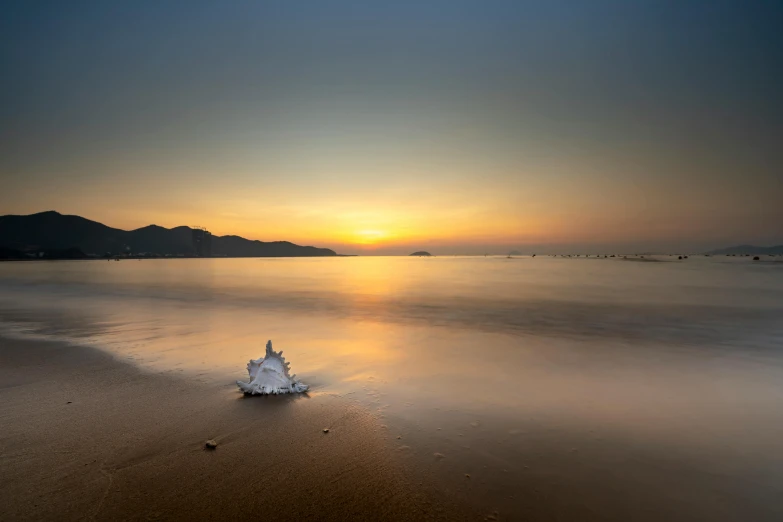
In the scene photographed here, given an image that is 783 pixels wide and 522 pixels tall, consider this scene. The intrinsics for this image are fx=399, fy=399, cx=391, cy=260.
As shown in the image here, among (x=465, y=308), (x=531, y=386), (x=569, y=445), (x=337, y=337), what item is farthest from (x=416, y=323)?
(x=569, y=445)

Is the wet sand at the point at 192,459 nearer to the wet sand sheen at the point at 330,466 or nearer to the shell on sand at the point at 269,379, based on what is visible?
the wet sand sheen at the point at 330,466

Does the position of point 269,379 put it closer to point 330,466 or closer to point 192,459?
point 192,459

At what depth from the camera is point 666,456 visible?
18.2ft

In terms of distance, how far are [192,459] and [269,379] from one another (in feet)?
9.27

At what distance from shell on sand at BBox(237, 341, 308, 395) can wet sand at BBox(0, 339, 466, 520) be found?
23 centimetres

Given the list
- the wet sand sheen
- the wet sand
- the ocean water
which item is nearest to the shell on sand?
the wet sand

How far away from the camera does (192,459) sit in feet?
16.9

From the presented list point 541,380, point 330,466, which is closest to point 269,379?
point 330,466

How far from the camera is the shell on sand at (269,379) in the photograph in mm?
7832

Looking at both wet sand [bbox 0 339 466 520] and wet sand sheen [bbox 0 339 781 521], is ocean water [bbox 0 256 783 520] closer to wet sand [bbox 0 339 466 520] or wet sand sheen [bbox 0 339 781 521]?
wet sand sheen [bbox 0 339 781 521]

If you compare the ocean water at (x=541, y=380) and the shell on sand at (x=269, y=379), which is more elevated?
the shell on sand at (x=269, y=379)

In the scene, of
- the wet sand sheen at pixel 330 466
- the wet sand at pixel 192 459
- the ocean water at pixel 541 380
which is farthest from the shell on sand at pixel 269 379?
the ocean water at pixel 541 380

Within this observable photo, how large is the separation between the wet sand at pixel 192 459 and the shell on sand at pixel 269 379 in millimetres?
231

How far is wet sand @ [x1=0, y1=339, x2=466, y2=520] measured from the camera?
4.19m
